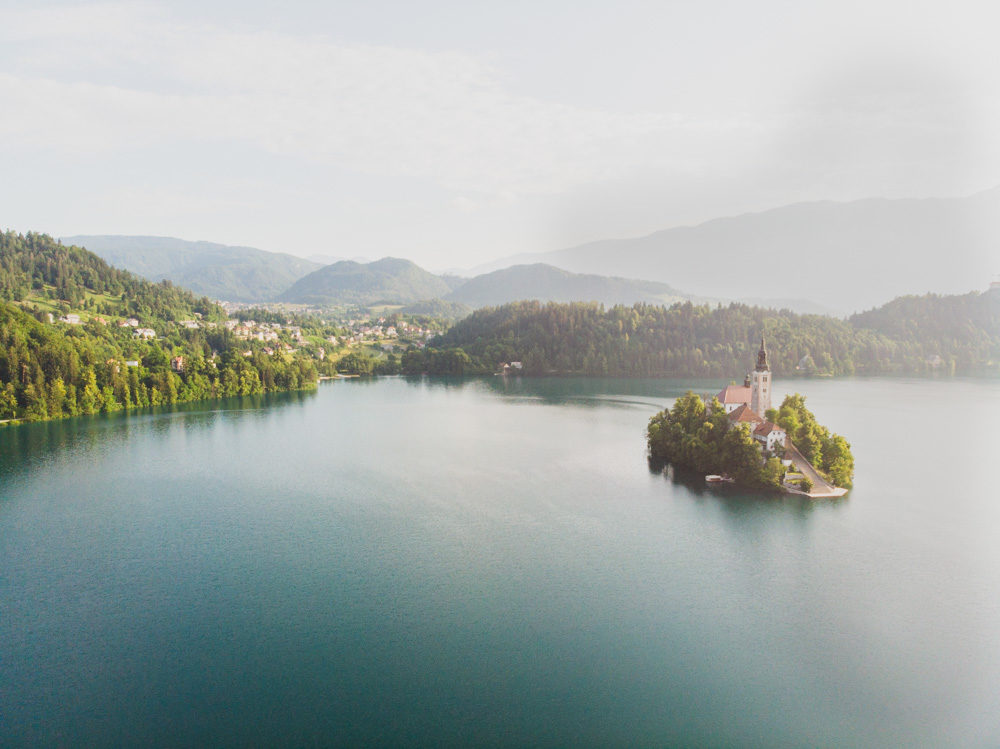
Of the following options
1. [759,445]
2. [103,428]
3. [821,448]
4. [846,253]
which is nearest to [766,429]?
[759,445]

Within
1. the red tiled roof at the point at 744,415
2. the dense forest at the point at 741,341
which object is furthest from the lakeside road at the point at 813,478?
the dense forest at the point at 741,341

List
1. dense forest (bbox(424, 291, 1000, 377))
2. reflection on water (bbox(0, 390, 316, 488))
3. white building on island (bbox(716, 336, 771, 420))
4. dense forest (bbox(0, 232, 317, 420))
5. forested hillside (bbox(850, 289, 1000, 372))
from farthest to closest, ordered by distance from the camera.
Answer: forested hillside (bbox(850, 289, 1000, 372)) < dense forest (bbox(424, 291, 1000, 377)) < dense forest (bbox(0, 232, 317, 420)) < reflection on water (bbox(0, 390, 316, 488)) < white building on island (bbox(716, 336, 771, 420))

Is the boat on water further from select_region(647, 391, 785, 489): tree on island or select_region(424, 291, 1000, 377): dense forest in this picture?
select_region(424, 291, 1000, 377): dense forest

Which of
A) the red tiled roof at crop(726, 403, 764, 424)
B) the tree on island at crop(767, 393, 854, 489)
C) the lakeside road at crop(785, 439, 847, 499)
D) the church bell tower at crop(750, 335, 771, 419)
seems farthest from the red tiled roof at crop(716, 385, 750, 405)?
the lakeside road at crop(785, 439, 847, 499)

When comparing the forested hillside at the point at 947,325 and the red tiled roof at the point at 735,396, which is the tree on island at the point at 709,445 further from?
the forested hillside at the point at 947,325

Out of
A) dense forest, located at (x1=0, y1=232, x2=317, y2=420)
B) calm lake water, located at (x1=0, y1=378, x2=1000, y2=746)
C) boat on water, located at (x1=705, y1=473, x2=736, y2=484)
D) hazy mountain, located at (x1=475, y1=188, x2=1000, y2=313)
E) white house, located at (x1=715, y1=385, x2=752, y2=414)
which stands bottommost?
calm lake water, located at (x1=0, y1=378, x2=1000, y2=746)

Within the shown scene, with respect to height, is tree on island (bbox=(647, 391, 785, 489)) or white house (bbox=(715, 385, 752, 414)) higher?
white house (bbox=(715, 385, 752, 414))

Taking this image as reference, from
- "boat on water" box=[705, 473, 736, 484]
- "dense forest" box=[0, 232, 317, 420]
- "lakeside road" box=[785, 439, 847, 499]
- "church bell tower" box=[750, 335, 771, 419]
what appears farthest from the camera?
"dense forest" box=[0, 232, 317, 420]

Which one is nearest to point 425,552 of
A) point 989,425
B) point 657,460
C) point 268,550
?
point 268,550

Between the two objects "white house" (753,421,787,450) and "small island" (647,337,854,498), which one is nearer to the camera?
"small island" (647,337,854,498)
